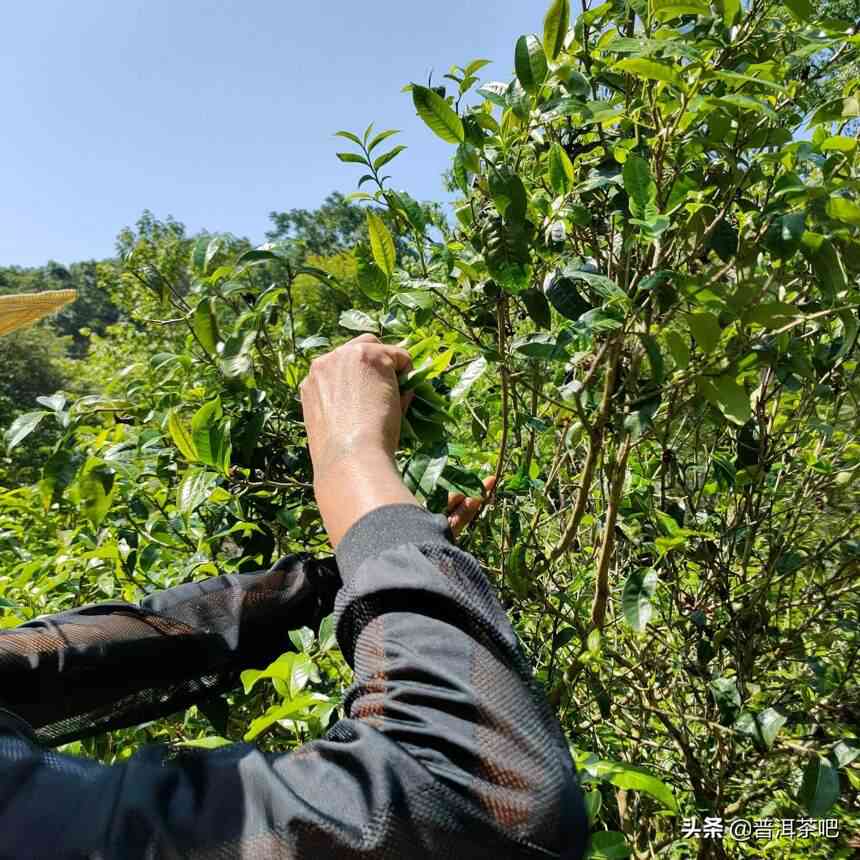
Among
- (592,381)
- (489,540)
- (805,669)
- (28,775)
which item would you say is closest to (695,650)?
(805,669)

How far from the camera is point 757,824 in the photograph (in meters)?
1.96

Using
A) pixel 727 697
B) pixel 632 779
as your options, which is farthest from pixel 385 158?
pixel 727 697

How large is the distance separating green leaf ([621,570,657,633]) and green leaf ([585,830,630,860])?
36 centimetres

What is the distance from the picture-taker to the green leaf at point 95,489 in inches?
48.6

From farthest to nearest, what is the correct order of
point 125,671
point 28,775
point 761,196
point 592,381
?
1. point 761,196
2. point 592,381
3. point 125,671
4. point 28,775

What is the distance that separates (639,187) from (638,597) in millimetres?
766

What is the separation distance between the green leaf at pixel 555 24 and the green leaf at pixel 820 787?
→ 1468mm

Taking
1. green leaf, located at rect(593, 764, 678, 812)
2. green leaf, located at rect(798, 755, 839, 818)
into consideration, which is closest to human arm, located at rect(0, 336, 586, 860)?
green leaf, located at rect(593, 764, 678, 812)

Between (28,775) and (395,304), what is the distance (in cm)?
94

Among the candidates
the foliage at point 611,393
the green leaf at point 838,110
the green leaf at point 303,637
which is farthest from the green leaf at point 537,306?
the green leaf at point 303,637

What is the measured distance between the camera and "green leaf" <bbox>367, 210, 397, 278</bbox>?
4.05ft

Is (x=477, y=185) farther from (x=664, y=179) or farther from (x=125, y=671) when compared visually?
(x=125, y=671)

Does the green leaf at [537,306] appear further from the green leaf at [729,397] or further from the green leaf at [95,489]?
the green leaf at [95,489]

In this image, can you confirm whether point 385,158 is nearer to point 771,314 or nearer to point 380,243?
point 380,243
